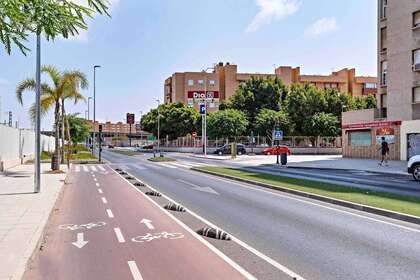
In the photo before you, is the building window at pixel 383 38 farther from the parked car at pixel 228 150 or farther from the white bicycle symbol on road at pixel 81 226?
the white bicycle symbol on road at pixel 81 226

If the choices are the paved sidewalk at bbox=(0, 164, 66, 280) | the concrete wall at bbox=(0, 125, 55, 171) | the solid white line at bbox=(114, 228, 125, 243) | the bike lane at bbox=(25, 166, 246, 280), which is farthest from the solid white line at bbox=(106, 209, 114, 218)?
the concrete wall at bbox=(0, 125, 55, 171)

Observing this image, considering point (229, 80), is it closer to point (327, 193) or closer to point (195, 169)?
point (195, 169)

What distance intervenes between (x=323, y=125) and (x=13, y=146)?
4644 cm

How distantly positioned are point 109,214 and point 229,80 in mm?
97783

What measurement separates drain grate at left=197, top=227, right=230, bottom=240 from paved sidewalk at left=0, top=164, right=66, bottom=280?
3.02 m

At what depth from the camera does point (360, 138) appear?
44031mm

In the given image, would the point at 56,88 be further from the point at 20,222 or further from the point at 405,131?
the point at 405,131

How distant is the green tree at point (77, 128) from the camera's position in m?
94.7

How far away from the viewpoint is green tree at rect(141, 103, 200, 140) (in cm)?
8494

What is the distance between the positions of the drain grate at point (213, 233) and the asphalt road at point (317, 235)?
0.30 metres

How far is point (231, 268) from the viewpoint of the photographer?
6.77 meters

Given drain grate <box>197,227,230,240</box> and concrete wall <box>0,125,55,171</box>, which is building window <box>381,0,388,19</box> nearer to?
concrete wall <box>0,125,55,171</box>

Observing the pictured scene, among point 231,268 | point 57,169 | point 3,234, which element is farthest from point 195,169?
point 231,268

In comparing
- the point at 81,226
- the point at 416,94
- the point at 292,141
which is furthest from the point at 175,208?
the point at 292,141
